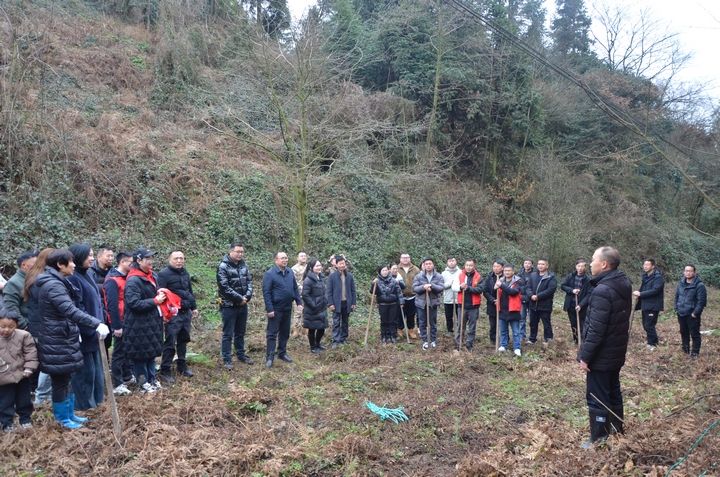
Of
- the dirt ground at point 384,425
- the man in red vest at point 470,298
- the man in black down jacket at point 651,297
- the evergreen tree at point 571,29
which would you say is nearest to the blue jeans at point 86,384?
the dirt ground at point 384,425

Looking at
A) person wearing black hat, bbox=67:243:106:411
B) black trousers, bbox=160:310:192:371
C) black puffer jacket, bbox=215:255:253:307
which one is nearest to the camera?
person wearing black hat, bbox=67:243:106:411

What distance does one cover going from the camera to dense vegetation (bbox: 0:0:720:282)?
37.1 ft

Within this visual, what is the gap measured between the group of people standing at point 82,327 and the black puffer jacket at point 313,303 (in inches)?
90.3

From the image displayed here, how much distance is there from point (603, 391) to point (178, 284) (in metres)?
5.34

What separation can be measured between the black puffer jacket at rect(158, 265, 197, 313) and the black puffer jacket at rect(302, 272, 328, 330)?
2.28 meters

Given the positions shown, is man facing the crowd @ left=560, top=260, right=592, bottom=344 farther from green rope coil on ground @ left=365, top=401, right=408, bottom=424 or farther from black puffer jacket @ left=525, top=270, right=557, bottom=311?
green rope coil on ground @ left=365, top=401, right=408, bottom=424

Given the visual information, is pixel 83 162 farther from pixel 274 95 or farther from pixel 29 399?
pixel 29 399

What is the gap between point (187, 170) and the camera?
549 inches

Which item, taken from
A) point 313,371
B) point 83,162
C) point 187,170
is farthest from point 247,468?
point 187,170

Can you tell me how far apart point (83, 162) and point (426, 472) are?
11.4 meters

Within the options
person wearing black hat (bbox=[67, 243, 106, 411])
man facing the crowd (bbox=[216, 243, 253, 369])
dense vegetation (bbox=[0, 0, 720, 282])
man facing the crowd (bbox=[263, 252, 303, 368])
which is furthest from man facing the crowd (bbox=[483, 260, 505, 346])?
person wearing black hat (bbox=[67, 243, 106, 411])

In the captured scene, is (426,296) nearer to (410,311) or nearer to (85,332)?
(410,311)

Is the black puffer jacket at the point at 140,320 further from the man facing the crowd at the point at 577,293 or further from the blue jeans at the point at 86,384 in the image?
the man facing the crowd at the point at 577,293

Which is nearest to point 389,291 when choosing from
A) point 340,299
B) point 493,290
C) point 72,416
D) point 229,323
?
point 340,299
